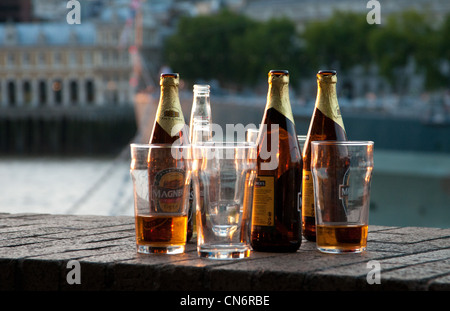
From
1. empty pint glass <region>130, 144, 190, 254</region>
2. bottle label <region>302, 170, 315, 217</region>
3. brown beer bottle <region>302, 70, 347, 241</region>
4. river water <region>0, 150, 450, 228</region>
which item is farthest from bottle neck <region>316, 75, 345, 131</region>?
river water <region>0, 150, 450, 228</region>

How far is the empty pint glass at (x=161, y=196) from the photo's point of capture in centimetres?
168

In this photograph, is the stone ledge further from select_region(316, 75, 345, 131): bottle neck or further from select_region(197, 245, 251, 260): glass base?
select_region(316, 75, 345, 131): bottle neck

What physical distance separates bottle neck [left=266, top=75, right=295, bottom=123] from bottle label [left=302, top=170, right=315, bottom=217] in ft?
0.45

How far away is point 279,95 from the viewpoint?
71.4 inches

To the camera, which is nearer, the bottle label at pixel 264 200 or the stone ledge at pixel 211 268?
the stone ledge at pixel 211 268

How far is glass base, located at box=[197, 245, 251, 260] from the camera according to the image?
64.0 inches

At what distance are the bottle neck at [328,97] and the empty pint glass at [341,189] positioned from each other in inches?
7.6

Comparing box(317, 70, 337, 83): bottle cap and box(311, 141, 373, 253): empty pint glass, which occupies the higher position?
box(317, 70, 337, 83): bottle cap

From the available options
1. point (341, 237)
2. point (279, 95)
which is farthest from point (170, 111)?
point (341, 237)

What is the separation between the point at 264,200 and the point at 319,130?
0.27 metres

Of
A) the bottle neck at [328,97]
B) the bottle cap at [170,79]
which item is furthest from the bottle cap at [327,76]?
the bottle cap at [170,79]

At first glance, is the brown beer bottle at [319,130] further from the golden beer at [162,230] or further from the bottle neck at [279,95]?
the golden beer at [162,230]

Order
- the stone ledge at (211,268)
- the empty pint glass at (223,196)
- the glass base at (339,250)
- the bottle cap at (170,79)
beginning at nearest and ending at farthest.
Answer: the stone ledge at (211,268) → the empty pint glass at (223,196) → the glass base at (339,250) → the bottle cap at (170,79)
